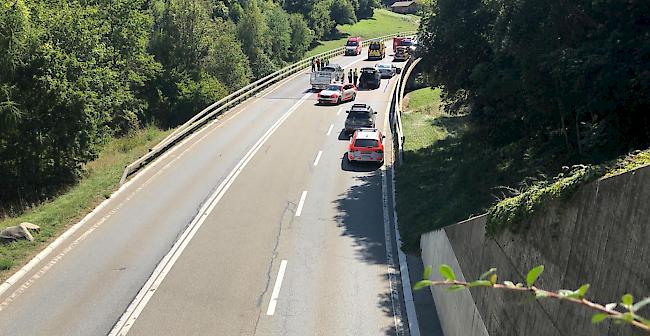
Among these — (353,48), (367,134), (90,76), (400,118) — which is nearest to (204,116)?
(90,76)

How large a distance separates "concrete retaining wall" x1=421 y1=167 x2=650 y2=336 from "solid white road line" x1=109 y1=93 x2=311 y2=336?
784cm

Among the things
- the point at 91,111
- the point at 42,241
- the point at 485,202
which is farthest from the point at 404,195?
the point at 91,111

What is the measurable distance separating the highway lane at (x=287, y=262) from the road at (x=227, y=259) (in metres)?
0.05

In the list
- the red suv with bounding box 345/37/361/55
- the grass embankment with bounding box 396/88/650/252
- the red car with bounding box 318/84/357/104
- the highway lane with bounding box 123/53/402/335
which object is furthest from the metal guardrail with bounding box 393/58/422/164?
the red suv with bounding box 345/37/361/55

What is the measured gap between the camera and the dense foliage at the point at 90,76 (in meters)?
26.0

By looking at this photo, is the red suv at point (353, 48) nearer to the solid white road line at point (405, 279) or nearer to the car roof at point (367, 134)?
the car roof at point (367, 134)

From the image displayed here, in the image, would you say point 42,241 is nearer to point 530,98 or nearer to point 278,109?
point 530,98

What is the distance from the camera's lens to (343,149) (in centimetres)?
3225

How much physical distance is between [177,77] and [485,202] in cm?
3012

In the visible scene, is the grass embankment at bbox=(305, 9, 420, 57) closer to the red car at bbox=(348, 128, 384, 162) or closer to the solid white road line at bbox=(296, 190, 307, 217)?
the red car at bbox=(348, 128, 384, 162)

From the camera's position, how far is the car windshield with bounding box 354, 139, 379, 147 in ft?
95.2

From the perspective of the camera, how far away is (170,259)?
60.3 ft

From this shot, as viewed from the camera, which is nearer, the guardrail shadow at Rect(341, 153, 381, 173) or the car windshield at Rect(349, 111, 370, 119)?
the guardrail shadow at Rect(341, 153, 381, 173)

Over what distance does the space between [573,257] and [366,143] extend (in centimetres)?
2173
